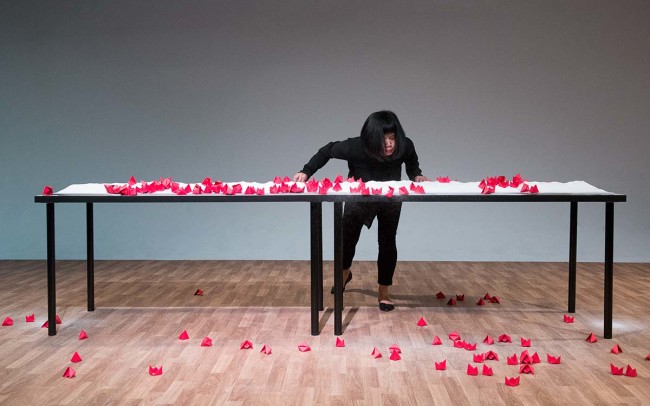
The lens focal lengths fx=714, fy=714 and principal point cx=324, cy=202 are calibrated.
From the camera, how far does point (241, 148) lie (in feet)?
22.0

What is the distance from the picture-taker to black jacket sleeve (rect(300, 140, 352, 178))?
4.18 metres

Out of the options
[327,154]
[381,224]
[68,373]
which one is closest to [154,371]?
[68,373]

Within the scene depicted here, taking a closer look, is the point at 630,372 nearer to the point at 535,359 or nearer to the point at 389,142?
the point at 535,359

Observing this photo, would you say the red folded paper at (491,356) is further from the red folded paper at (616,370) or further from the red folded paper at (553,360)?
the red folded paper at (616,370)

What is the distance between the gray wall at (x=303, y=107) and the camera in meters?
6.55

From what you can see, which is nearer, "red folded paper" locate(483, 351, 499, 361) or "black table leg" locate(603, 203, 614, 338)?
"red folded paper" locate(483, 351, 499, 361)

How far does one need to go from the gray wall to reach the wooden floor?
3.28ft

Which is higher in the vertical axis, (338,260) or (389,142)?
(389,142)

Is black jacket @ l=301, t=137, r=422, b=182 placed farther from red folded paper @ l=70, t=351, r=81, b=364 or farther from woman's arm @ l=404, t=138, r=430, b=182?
red folded paper @ l=70, t=351, r=81, b=364

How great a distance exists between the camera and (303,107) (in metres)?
6.66

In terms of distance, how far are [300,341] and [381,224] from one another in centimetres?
94

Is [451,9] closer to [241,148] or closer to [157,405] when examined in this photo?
[241,148]

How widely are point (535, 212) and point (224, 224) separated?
2.90 meters

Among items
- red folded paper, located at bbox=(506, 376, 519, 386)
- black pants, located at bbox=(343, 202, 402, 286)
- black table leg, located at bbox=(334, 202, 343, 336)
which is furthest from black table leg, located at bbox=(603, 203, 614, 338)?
black table leg, located at bbox=(334, 202, 343, 336)
